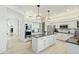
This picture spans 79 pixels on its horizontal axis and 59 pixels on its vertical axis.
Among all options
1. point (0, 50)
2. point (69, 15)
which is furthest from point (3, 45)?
point (69, 15)

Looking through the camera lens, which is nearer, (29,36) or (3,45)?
(3,45)

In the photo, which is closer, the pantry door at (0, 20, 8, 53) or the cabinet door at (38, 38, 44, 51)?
the pantry door at (0, 20, 8, 53)

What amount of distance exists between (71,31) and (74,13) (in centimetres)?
169

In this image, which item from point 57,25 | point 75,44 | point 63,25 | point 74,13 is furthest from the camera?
point 57,25

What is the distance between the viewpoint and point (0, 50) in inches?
169

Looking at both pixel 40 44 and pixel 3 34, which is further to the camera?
pixel 40 44

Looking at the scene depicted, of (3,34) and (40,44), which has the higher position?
(3,34)

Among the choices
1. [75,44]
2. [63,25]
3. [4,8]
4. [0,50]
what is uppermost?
[4,8]

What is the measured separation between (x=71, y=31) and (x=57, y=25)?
6.67ft

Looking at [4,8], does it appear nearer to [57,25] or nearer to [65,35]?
[65,35]

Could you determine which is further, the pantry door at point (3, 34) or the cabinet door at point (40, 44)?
the cabinet door at point (40, 44)

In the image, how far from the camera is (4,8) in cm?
456

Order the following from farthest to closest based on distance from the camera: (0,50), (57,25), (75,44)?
1. (57,25)
2. (0,50)
3. (75,44)
